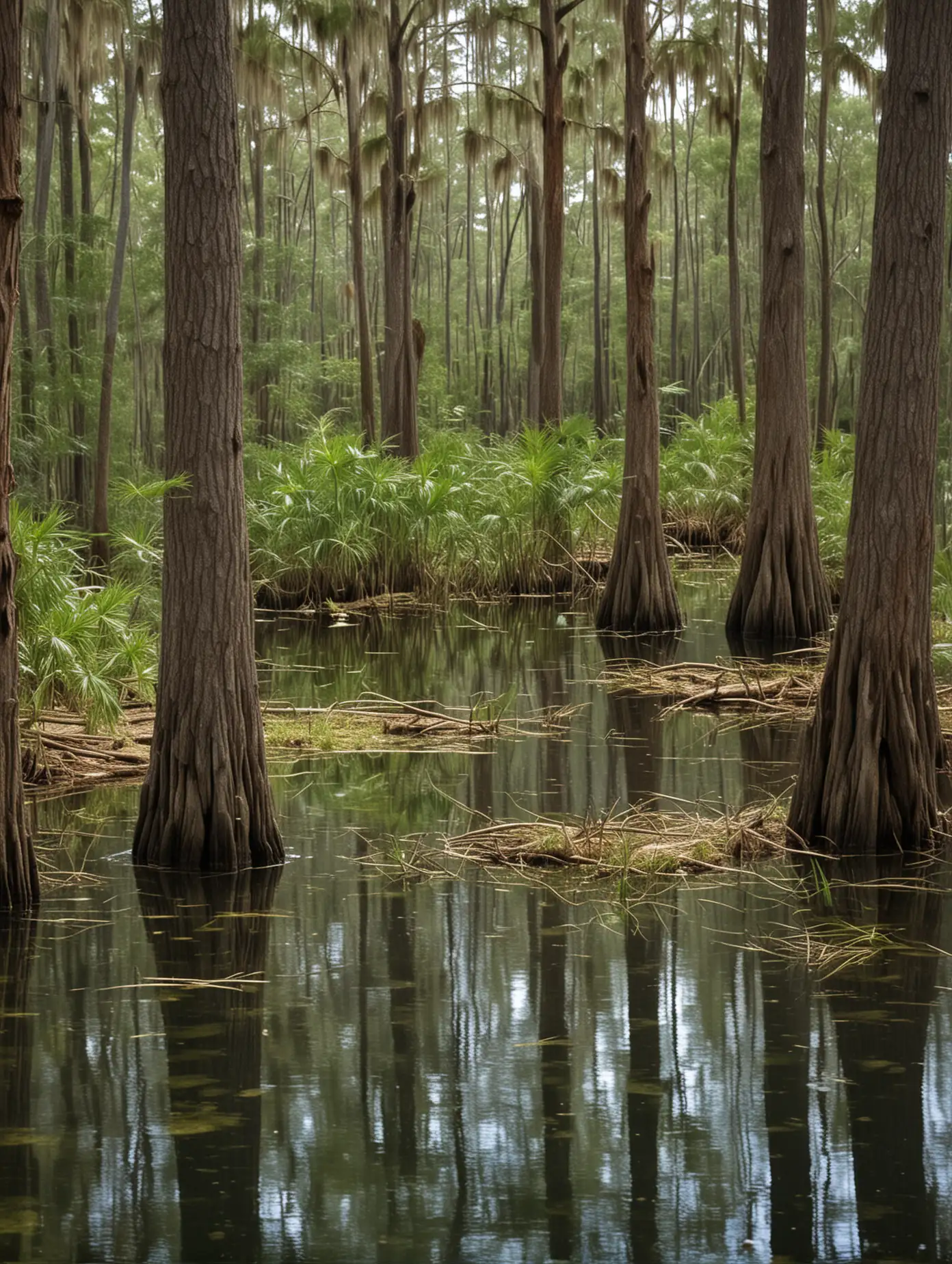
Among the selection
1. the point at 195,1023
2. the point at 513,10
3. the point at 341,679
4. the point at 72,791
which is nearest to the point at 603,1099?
the point at 195,1023

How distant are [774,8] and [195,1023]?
10206mm

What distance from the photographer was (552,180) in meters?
17.2

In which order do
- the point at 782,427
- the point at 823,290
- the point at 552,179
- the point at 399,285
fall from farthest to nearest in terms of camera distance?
1. the point at 823,290
2. the point at 399,285
3. the point at 552,179
4. the point at 782,427

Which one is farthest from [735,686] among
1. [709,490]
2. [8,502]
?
[709,490]

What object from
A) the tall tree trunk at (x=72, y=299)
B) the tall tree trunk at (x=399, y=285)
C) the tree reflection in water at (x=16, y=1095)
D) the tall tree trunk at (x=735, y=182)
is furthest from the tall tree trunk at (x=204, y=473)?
the tall tree trunk at (x=735, y=182)

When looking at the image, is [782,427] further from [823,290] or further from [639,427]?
[823,290]

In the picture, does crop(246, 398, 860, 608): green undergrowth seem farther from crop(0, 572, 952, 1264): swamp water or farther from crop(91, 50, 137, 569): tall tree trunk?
crop(0, 572, 952, 1264): swamp water

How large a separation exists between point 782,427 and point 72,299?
12022 millimetres

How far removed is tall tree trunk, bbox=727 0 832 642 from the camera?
39.7ft

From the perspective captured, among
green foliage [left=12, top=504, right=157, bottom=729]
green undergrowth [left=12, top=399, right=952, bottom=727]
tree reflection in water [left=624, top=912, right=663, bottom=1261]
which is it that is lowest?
tree reflection in water [left=624, top=912, right=663, bottom=1261]

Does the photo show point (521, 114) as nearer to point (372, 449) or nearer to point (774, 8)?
point (372, 449)

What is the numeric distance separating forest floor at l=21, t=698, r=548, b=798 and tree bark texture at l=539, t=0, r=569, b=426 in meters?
8.38

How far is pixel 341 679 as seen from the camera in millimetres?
10227

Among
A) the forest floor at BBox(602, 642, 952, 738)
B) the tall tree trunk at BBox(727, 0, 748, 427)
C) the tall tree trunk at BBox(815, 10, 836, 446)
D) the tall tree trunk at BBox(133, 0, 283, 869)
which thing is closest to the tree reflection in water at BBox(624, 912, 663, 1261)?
the tall tree trunk at BBox(133, 0, 283, 869)
